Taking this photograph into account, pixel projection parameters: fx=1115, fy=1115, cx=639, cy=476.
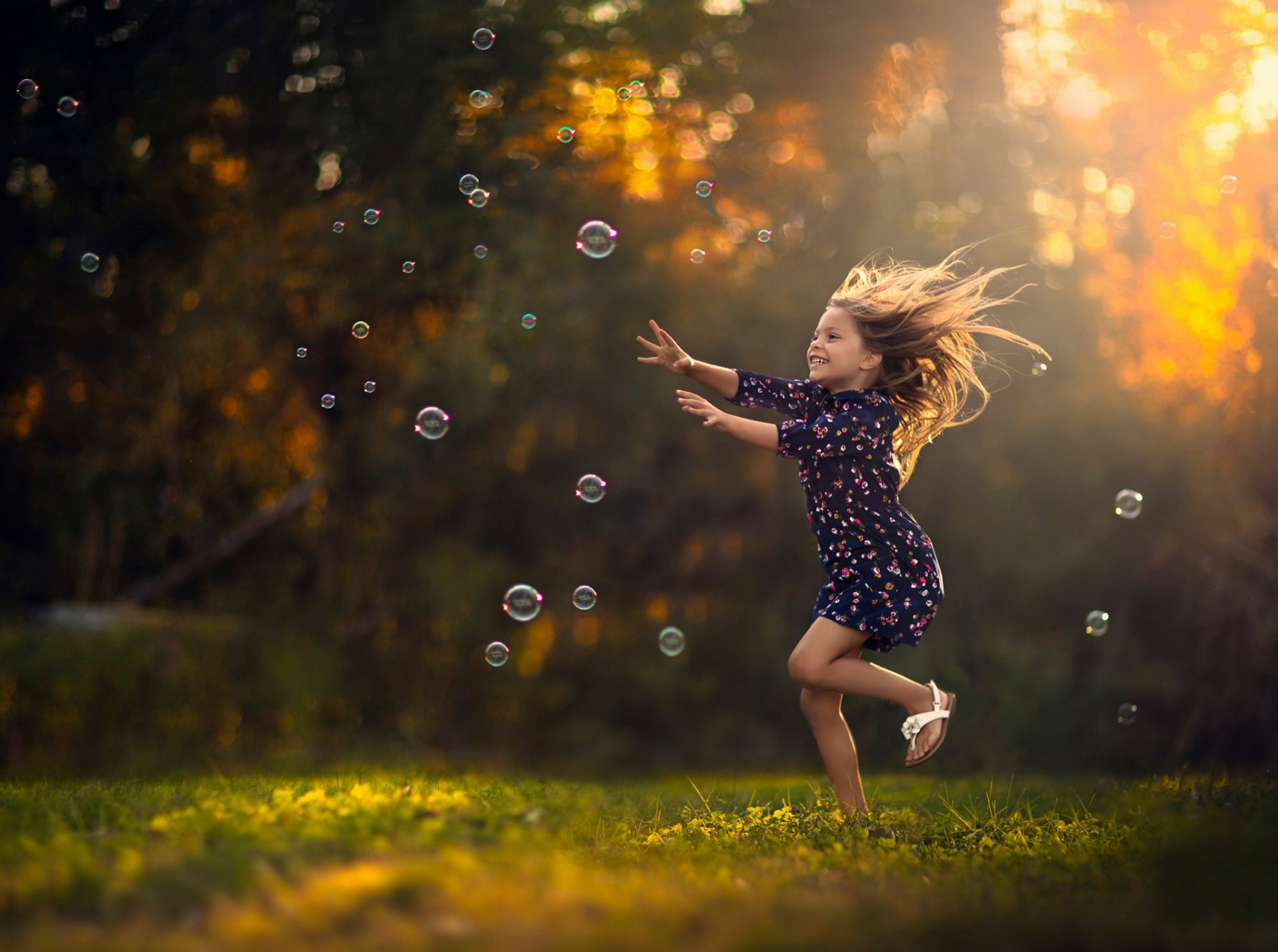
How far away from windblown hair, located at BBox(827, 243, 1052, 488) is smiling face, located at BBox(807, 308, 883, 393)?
41mm

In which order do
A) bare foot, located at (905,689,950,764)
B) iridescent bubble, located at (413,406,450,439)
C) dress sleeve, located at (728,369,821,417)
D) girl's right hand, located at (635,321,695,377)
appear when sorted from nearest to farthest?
bare foot, located at (905,689,950,764) < girl's right hand, located at (635,321,695,377) < dress sleeve, located at (728,369,821,417) < iridescent bubble, located at (413,406,450,439)

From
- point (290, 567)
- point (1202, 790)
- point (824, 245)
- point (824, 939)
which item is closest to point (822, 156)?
point (824, 245)

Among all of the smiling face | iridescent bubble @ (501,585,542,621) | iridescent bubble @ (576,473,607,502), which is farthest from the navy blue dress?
iridescent bubble @ (501,585,542,621)

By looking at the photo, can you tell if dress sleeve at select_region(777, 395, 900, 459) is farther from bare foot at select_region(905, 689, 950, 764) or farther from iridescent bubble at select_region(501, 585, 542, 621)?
iridescent bubble at select_region(501, 585, 542, 621)

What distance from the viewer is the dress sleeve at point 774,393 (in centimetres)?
500

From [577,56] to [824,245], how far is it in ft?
10.0

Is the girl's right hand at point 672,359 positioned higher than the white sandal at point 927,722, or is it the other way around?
the girl's right hand at point 672,359

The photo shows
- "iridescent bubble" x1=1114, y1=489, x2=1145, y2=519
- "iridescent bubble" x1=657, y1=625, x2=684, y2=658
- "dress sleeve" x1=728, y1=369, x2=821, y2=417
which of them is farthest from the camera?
"iridescent bubble" x1=657, y1=625, x2=684, y2=658

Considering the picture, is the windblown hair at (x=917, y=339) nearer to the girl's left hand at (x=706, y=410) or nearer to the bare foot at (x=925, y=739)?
the girl's left hand at (x=706, y=410)

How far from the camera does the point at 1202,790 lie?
15.9ft

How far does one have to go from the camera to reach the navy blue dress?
14.5ft

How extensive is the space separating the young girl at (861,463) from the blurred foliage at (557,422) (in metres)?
3.69

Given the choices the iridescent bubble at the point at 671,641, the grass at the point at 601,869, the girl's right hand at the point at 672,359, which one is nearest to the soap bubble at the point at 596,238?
the girl's right hand at the point at 672,359

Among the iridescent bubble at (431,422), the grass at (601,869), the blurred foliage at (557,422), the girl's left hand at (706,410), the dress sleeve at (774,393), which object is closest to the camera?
the grass at (601,869)
